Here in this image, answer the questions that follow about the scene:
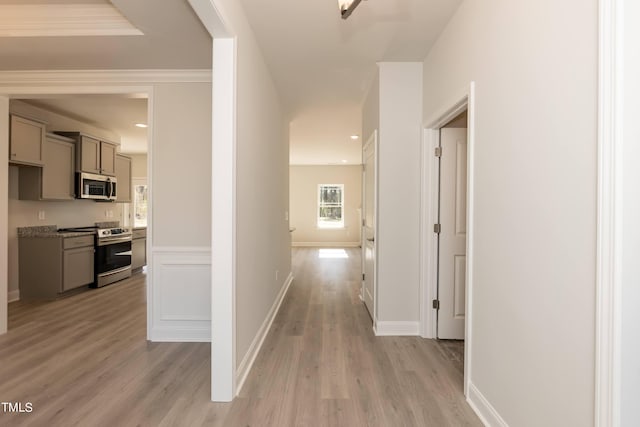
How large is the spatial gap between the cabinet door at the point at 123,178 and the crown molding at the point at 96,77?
280 centimetres

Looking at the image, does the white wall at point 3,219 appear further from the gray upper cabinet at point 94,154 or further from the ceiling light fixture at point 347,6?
the ceiling light fixture at point 347,6

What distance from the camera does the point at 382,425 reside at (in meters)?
1.90

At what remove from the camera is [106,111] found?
4.88 m

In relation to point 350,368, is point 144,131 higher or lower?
higher

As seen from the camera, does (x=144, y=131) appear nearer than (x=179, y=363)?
No

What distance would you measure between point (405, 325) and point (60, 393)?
2.73 m

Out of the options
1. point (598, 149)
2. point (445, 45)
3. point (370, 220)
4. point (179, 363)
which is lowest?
point (179, 363)

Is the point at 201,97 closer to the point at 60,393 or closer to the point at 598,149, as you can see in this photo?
the point at 60,393

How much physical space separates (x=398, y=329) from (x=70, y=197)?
5034mm

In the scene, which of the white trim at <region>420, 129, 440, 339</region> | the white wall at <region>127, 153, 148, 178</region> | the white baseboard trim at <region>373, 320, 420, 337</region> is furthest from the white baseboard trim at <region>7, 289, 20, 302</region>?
the white trim at <region>420, 129, 440, 339</region>

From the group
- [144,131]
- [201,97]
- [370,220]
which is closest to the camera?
[201,97]

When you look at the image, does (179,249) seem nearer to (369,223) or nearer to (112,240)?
(369,223)

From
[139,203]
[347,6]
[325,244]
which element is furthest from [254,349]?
[325,244]

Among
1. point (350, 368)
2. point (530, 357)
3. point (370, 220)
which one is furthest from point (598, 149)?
point (370, 220)
